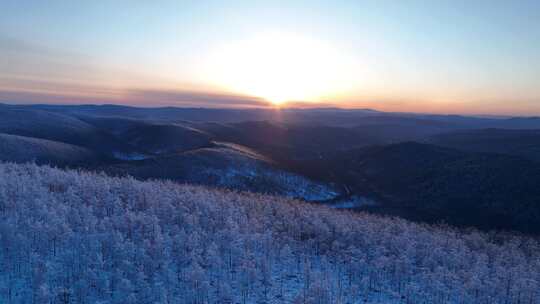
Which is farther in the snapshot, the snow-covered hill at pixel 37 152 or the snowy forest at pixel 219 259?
the snow-covered hill at pixel 37 152

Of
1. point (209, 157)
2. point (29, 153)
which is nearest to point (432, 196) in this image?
point (209, 157)

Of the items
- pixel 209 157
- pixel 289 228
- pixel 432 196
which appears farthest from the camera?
pixel 209 157

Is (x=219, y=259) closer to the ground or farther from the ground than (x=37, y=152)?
farther from the ground

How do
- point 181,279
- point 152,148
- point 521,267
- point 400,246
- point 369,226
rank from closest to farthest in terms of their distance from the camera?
point 181,279 < point 521,267 < point 400,246 < point 369,226 < point 152,148

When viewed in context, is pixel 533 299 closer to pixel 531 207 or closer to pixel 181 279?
pixel 181 279

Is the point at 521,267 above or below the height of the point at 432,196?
above

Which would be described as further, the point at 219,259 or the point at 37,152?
the point at 37,152

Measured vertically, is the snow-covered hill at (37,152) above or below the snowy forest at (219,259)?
below

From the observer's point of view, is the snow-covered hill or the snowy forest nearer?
the snowy forest
